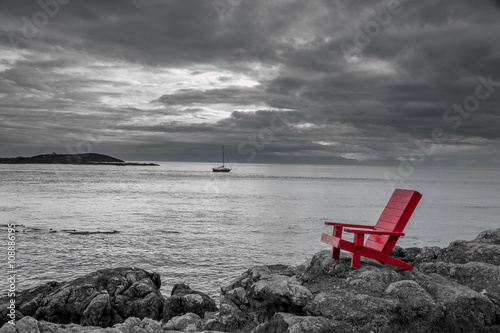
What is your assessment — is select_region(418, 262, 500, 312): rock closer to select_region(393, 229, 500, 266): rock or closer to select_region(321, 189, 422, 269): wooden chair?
select_region(321, 189, 422, 269): wooden chair

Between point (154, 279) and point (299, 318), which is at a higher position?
point (299, 318)

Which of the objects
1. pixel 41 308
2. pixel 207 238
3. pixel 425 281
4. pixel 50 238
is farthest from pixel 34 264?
pixel 425 281

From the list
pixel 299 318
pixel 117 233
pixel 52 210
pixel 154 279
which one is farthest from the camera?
pixel 52 210

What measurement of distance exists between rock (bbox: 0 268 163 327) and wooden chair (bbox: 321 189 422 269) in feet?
25.6

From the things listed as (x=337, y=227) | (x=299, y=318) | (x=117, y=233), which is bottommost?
(x=117, y=233)

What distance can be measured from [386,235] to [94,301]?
33.6ft

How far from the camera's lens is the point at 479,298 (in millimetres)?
7180

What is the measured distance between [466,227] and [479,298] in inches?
1348

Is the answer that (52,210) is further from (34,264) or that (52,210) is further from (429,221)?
(429,221)

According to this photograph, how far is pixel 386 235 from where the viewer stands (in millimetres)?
8367

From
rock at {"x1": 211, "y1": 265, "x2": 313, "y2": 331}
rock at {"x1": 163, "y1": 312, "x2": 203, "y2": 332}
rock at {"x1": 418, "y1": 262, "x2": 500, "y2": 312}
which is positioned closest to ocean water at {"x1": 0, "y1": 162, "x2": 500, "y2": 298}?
rock at {"x1": 163, "y1": 312, "x2": 203, "y2": 332}

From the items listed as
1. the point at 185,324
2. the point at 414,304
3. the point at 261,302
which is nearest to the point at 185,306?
the point at 185,324

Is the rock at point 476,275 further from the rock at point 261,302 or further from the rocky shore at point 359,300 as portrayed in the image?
the rock at point 261,302

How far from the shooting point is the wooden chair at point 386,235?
8109mm
